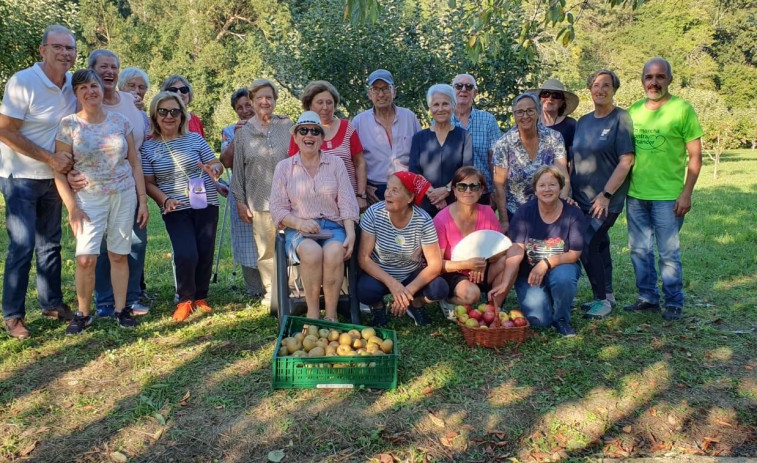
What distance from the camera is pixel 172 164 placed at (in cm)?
540

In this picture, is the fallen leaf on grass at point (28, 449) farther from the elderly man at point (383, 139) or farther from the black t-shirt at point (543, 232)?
the black t-shirt at point (543, 232)

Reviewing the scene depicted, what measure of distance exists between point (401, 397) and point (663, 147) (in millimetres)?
3119

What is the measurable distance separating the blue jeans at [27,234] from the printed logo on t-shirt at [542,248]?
12.6ft

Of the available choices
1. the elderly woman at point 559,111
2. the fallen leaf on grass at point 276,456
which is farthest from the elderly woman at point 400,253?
the fallen leaf on grass at point 276,456

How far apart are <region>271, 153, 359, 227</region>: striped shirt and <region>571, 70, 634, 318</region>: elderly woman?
2084 millimetres

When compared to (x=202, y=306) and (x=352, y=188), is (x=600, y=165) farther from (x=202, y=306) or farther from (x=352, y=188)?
(x=202, y=306)

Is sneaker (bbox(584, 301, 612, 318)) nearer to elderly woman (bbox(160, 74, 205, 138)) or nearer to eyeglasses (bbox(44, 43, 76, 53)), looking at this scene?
elderly woman (bbox(160, 74, 205, 138))

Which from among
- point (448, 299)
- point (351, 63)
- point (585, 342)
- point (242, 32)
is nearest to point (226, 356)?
point (448, 299)

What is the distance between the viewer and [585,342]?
4875 mm

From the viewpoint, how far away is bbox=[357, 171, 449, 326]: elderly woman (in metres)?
4.85

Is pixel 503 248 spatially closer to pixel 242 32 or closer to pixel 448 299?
pixel 448 299

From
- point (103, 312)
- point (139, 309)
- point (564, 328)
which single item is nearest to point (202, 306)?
point (139, 309)

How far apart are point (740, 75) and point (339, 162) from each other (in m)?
44.6

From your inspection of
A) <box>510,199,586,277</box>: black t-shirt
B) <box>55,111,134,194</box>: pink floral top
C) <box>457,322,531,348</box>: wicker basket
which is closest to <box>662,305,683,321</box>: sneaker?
<box>510,199,586,277</box>: black t-shirt
